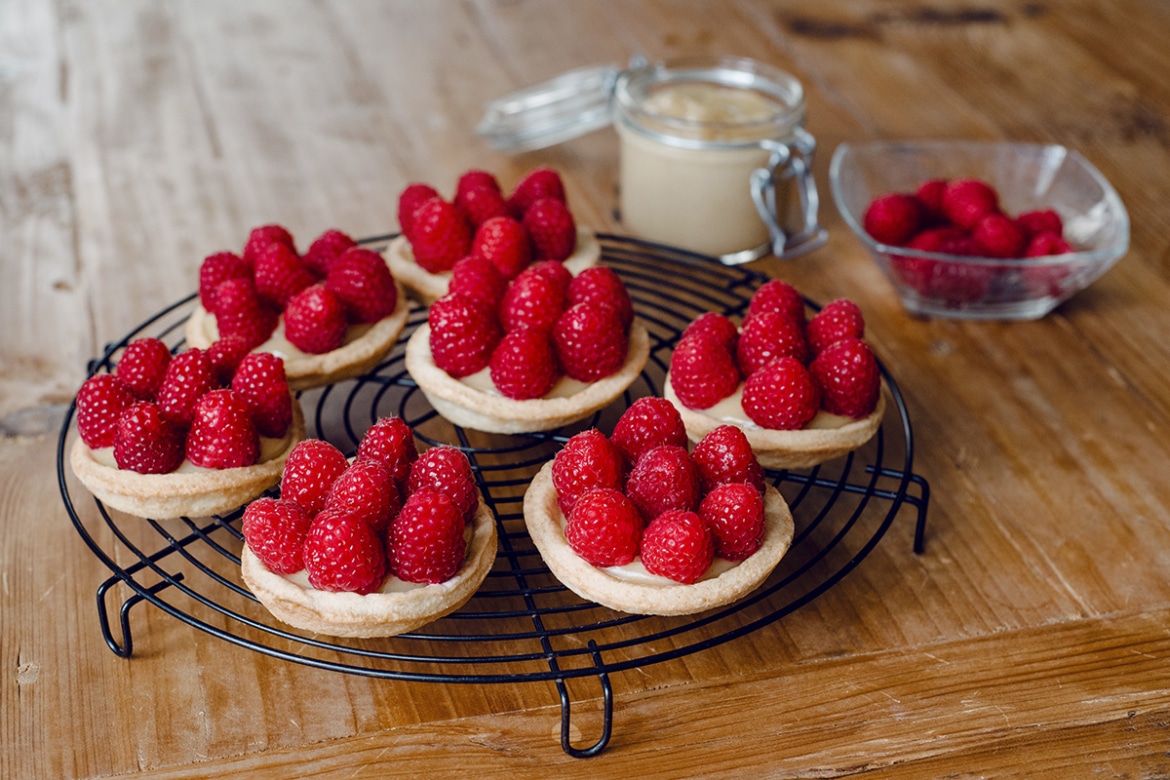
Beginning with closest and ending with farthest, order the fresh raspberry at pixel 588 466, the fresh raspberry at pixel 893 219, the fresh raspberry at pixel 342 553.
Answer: the fresh raspberry at pixel 342 553
the fresh raspberry at pixel 588 466
the fresh raspberry at pixel 893 219

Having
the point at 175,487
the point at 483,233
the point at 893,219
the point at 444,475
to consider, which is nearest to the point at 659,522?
the point at 444,475

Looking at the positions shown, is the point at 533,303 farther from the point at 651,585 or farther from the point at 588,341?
the point at 651,585

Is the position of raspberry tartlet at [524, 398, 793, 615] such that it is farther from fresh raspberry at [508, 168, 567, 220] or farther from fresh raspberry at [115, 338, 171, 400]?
fresh raspberry at [508, 168, 567, 220]

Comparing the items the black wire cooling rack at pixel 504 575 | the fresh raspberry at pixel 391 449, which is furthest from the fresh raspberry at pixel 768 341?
the fresh raspberry at pixel 391 449

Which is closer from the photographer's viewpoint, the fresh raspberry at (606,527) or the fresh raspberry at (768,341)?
the fresh raspberry at (606,527)

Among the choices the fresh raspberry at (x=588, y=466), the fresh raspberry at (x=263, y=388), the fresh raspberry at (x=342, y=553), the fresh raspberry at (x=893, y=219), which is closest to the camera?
the fresh raspberry at (x=342, y=553)

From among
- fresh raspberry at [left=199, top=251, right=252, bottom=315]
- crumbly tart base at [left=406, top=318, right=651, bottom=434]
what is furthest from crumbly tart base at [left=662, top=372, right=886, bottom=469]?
fresh raspberry at [left=199, top=251, right=252, bottom=315]

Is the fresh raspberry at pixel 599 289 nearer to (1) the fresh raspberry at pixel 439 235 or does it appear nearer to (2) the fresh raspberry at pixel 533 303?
(2) the fresh raspberry at pixel 533 303
